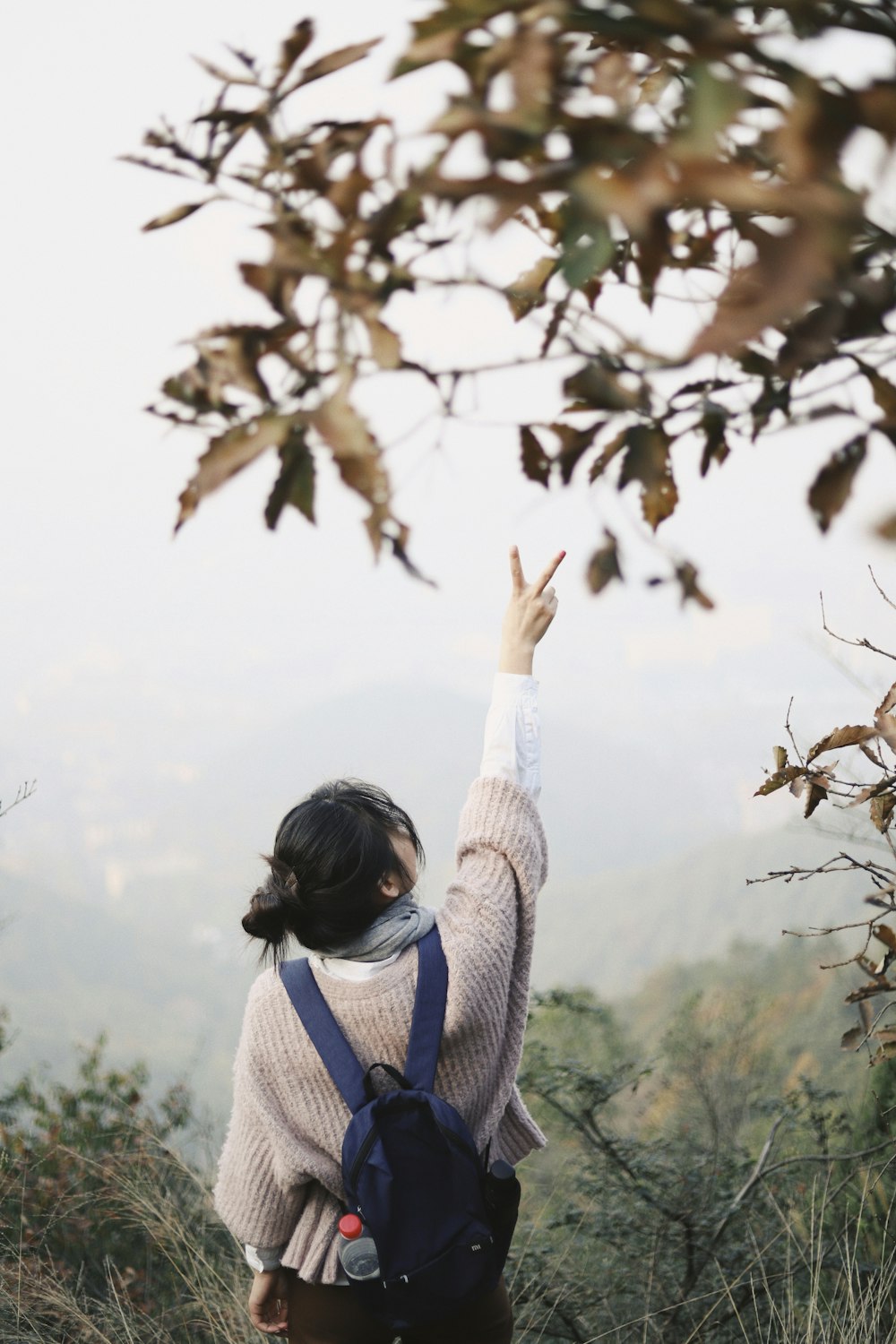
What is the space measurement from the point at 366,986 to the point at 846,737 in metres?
0.72

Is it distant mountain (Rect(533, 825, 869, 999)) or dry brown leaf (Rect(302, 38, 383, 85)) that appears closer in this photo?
dry brown leaf (Rect(302, 38, 383, 85))

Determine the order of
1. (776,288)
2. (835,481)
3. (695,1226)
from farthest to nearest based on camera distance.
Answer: (695,1226), (835,481), (776,288)

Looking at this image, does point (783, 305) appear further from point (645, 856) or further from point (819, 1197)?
point (645, 856)

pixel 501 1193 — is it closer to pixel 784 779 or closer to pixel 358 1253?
Result: pixel 358 1253

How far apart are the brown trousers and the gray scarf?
0.49m

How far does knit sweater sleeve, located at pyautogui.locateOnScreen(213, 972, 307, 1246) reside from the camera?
4.91ft

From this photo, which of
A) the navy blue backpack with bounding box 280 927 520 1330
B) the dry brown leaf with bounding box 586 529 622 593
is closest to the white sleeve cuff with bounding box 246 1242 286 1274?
the navy blue backpack with bounding box 280 927 520 1330

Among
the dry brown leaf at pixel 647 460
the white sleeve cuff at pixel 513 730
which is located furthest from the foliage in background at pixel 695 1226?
the dry brown leaf at pixel 647 460

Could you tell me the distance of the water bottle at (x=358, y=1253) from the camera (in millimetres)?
1405

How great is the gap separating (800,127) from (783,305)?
121mm

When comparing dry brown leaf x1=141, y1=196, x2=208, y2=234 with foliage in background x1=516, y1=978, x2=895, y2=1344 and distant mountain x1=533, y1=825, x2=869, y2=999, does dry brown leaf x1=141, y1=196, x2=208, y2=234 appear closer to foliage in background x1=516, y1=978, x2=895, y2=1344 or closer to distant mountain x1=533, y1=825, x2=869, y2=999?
foliage in background x1=516, y1=978, x2=895, y2=1344

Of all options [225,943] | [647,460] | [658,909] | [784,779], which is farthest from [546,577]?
[225,943]

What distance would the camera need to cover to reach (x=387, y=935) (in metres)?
1.48

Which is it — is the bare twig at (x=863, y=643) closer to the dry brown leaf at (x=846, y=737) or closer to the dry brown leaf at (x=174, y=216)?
the dry brown leaf at (x=846, y=737)
